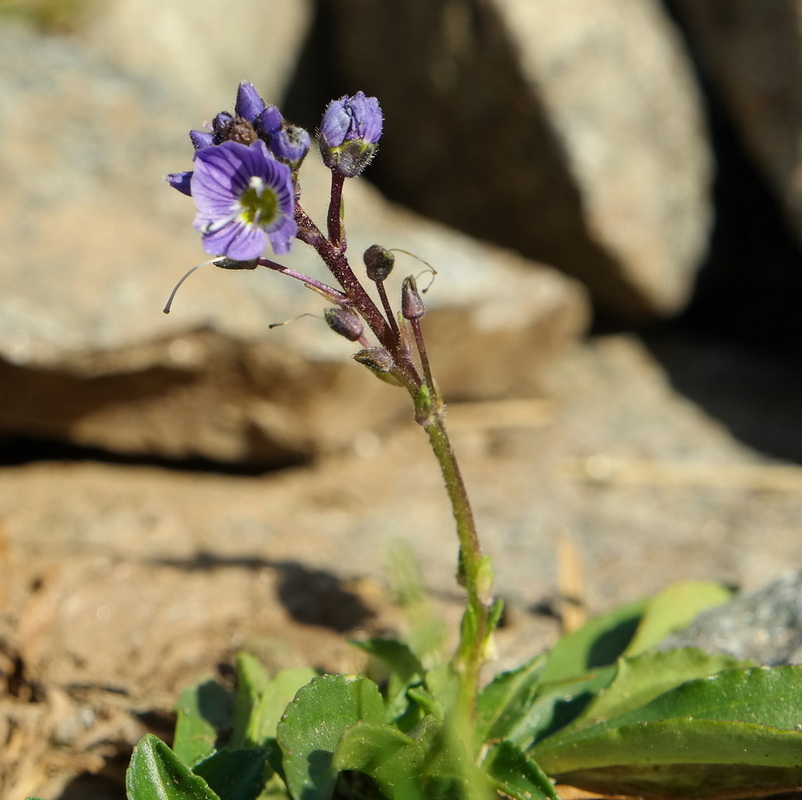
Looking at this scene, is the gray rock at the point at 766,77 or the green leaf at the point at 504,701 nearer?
the green leaf at the point at 504,701

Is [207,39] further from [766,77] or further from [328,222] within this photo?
[328,222]

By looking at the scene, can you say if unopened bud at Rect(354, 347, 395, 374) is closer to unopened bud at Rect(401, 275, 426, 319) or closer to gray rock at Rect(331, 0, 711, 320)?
unopened bud at Rect(401, 275, 426, 319)

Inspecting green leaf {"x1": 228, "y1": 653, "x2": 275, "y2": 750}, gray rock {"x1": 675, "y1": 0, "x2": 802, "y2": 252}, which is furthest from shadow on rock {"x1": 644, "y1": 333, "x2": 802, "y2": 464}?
green leaf {"x1": 228, "y1": 653, "x2": 275, "y2": 750}

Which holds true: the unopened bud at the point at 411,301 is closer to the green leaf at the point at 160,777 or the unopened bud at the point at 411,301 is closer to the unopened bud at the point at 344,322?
the unopened bud at the point at 344,322

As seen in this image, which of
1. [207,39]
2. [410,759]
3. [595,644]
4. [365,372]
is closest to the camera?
[410,759]

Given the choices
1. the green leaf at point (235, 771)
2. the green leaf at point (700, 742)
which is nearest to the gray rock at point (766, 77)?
the green leaf at point (700, 742)

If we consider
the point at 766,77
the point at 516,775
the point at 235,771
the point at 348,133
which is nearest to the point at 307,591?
the point at 235,771
